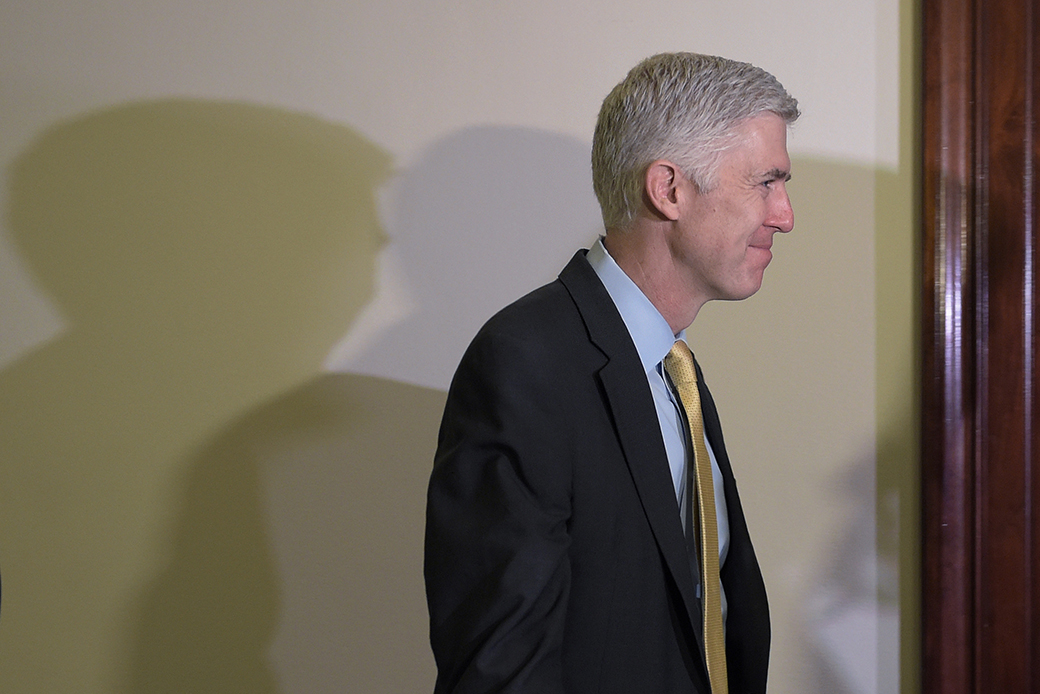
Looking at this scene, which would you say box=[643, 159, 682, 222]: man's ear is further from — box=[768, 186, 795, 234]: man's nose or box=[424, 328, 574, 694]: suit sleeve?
box=[424, 328, 574, 694]: suit sleeve

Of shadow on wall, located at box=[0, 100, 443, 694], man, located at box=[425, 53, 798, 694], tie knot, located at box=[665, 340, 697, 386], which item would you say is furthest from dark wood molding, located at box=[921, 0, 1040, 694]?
shadow on wall, located at box=[0, 100, 443, 694]

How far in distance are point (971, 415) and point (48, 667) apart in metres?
1.90

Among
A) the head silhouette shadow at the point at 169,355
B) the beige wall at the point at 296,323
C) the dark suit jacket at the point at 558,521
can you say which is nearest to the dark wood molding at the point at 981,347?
the beige wall at the point at 296,323

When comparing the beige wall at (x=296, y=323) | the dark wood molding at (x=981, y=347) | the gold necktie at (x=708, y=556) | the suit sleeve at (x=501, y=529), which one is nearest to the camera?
the suit sleeve at (x=501, y=529)

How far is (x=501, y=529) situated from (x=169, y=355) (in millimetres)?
1155

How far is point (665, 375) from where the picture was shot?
4.34ft

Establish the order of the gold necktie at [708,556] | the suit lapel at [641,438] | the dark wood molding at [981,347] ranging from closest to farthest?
1. the suit lapel at [641,438]
2. the gold necktie at [708,556]
3. the dark wood molding at [981,347]

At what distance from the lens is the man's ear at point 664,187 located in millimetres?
1248

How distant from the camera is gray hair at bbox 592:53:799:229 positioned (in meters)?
1.23

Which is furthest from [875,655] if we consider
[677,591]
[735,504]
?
[677,591]

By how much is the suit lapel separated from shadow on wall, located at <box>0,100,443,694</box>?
2.56 feet

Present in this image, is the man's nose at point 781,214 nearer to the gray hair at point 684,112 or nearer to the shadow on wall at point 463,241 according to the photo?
the gray hair at point 684,112

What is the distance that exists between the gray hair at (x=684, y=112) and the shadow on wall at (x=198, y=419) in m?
0.77

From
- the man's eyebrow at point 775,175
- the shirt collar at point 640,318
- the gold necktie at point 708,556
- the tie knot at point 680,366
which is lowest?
the gold necktie at point 708,556
